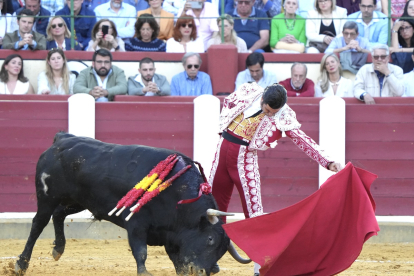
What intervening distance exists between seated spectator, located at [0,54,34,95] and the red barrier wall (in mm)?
495

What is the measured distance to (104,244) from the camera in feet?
19.8

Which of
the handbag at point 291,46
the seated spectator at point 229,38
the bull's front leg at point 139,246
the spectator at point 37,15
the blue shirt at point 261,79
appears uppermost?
the spectator at point 37,15

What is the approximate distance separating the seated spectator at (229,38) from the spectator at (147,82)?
2.43 ft

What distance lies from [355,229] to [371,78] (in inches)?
123

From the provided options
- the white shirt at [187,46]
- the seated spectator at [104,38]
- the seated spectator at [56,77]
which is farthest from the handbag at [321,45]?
the seated spectator at [56,77]

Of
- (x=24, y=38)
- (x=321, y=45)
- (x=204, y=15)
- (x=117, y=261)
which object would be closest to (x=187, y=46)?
(x=204, y=15)

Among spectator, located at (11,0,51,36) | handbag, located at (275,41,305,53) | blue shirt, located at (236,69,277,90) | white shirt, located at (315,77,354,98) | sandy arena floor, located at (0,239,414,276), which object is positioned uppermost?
spectator, located at (11,0,51,36)

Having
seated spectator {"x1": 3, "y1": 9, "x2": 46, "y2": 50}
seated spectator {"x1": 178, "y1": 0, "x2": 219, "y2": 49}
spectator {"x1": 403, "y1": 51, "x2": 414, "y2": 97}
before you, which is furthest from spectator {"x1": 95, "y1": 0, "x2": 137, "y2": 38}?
spectator {"x1": 403, "y1": 51, "x2": 414, "y2": 97}

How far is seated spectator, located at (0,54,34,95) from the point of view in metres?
6.82

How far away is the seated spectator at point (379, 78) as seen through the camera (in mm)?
6723

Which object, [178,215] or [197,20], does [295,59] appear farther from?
[178,215]

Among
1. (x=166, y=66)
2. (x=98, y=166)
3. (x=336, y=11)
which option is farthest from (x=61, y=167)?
(x=336, y=11)

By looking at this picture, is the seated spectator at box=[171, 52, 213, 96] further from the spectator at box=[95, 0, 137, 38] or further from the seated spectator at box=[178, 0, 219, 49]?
the spectator at box=[95, 0, 137, 38]

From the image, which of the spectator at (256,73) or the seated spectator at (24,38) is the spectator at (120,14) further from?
the spectator at (256,73)
